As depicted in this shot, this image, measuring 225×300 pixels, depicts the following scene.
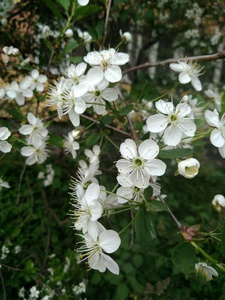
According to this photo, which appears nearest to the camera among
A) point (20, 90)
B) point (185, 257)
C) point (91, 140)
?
point (185, 257)

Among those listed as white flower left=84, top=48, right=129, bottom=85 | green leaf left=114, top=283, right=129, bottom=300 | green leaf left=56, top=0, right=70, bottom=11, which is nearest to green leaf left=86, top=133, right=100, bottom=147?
white flower left=84, top=48, right=129, bottom=85

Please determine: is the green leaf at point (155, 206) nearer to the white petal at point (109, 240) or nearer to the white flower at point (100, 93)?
the white petal at point (109, 240)

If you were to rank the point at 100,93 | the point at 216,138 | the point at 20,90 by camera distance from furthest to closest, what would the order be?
the point at 20,90
the point at 100,93
the point at 216,138

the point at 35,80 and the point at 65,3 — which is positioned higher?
the point at 65,3

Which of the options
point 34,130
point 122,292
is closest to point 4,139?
point 34,130

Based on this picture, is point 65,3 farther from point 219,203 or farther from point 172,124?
point 219,203

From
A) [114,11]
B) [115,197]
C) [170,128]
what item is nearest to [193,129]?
[170,128]
